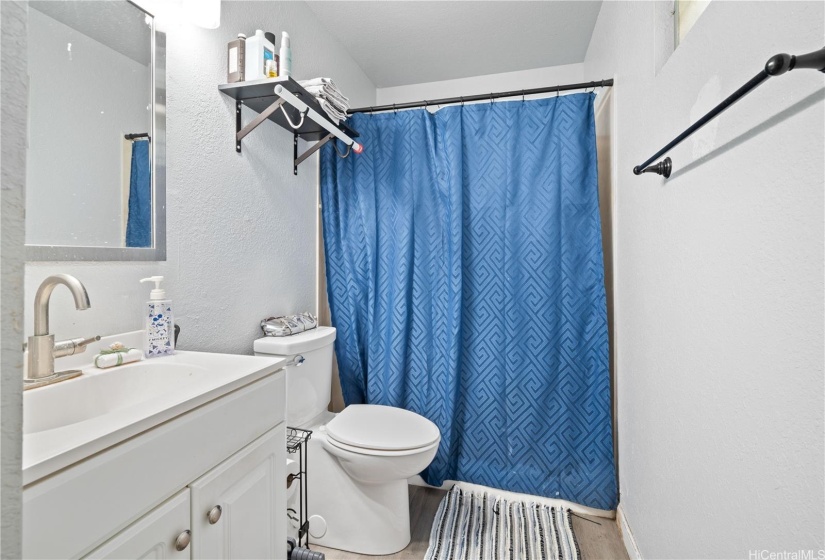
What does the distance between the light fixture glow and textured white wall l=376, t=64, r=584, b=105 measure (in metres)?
1.72

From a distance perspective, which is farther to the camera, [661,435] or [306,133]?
[306,133]

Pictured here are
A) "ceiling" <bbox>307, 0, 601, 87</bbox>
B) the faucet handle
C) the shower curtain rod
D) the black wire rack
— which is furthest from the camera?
"ceiling" <bbox>307, 0, 601, 87</bbox>

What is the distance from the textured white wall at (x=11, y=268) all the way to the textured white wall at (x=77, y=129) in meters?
0.82

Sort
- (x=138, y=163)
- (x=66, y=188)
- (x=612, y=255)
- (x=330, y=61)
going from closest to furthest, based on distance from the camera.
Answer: (x=66, y=188) → (x=138, y=163) → (x=612, y=255) → (x=330, y=61)

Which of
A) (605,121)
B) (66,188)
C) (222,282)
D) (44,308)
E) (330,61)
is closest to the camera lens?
(44,308)

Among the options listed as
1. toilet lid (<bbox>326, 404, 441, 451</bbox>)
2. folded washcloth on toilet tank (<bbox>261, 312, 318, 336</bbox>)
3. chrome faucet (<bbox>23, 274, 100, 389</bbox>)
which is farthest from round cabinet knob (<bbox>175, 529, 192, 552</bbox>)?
folded washcloth on toilet tank (<bbox>261, 312, 318, 336</bbox>)

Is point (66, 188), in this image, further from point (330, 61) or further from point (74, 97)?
point (330, 61)

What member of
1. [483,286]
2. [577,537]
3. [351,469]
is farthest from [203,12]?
[577,537]

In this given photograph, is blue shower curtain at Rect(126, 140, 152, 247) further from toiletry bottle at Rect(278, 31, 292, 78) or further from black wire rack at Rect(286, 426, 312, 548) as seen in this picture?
black wire rack at Rect(286, 426, 312, 548)

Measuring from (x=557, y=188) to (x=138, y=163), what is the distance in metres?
1.61

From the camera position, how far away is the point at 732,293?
0.75 metres

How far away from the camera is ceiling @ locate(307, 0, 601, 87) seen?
193cm

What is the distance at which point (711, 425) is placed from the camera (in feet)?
2.74

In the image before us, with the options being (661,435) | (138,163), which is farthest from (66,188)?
(661,435)
